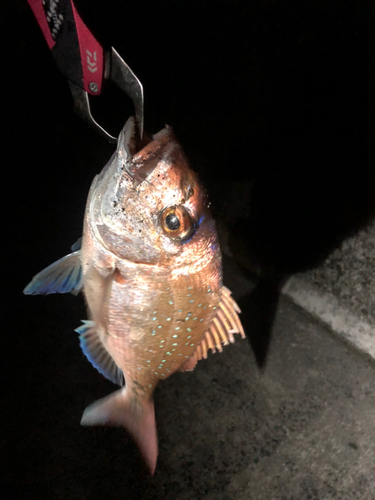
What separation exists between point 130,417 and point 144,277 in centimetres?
59

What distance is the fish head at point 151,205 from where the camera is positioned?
636 mm

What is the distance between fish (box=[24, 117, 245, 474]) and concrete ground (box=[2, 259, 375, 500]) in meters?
0.50

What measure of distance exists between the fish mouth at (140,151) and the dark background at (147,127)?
408 mm

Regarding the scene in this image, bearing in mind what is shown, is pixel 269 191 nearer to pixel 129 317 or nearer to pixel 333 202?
pixel 333 202

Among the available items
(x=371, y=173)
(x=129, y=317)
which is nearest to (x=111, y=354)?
(x=129, y=317)

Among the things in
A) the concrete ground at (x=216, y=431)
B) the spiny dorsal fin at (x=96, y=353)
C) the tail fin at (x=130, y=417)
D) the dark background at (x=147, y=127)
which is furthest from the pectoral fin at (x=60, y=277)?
the concrete ground at (x=216, y=431)

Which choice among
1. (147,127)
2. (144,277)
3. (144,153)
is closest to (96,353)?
(144,277)

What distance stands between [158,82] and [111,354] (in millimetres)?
1369

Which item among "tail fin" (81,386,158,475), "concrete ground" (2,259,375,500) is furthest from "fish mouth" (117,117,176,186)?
"concrete ground" (2,259,375,500)

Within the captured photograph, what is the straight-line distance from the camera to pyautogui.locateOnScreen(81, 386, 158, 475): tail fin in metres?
0.97

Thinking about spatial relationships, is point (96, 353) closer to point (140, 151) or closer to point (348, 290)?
point (140, 151)

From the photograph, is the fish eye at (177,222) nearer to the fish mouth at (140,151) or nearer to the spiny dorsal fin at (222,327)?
the fish mouth at (140,151)

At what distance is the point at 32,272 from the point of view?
1408 mm

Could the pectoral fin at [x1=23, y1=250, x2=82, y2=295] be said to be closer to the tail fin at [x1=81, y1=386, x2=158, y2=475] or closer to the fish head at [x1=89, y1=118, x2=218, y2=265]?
the fish head at [x1=89, y1=118, x2=218, y2=265]
